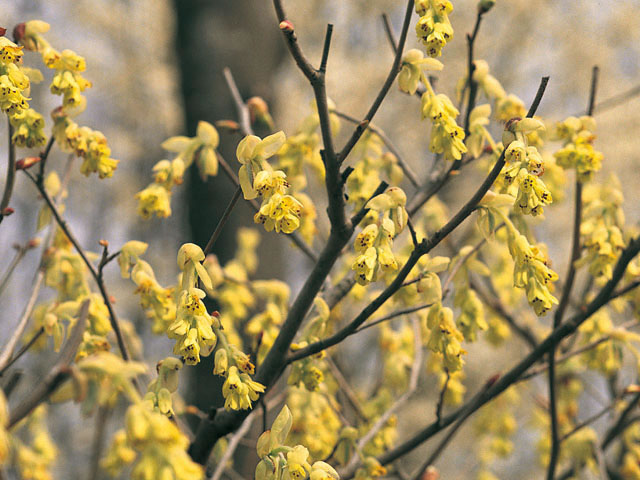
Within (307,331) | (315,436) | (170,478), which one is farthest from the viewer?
(315,436)

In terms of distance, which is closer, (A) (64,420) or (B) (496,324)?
(B) (496,324)

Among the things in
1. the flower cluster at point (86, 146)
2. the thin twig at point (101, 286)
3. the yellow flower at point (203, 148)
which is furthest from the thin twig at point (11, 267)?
the yellow flower at point (203, 148)

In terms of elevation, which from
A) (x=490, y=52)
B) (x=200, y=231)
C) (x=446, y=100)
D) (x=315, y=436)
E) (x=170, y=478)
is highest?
(x=490, y=52)

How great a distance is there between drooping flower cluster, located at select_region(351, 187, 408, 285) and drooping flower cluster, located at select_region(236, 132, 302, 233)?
0.18 metres

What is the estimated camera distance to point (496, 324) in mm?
2986

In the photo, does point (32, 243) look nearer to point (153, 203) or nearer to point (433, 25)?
point (153, 203)

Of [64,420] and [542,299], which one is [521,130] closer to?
[542,299]

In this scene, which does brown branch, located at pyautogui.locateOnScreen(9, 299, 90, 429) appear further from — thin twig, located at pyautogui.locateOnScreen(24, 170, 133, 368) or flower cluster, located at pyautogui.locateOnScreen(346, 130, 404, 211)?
flower cluster, located at pyautogui.locateOnScreen(346, 130, 404, 211)

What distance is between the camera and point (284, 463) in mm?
1428

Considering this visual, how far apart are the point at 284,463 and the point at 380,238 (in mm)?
543

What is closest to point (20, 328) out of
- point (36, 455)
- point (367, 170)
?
point (367, 170)

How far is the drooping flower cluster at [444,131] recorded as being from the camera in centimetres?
170

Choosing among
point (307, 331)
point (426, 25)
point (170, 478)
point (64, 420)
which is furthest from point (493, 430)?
point (64, 420)

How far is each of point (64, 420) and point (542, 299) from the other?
10513mm
